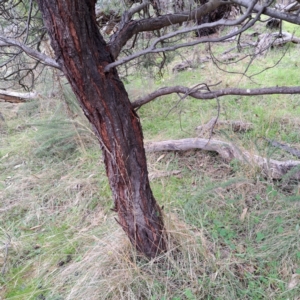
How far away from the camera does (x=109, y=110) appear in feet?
3.98

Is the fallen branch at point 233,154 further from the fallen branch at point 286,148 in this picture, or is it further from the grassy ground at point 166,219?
the fallen branch at point 286,148

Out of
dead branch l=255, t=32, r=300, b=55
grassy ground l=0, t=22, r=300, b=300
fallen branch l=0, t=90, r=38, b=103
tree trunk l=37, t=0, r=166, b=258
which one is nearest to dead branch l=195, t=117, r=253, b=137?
grassy ground l=0, t=22, r=300, b=300

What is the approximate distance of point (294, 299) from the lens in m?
1.39

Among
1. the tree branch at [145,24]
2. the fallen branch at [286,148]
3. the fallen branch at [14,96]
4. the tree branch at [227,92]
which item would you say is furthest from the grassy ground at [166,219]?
the fallen branch at [14,96]

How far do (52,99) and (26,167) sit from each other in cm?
141

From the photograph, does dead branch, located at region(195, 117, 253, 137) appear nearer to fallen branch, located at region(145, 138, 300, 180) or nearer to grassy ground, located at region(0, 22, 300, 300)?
grassy ground, located at region(0, 22, 300, 300)

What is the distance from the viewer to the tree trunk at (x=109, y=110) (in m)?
1.04

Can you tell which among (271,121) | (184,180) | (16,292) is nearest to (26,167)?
(16,292)

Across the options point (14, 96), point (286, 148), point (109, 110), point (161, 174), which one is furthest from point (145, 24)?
point (14, 96)

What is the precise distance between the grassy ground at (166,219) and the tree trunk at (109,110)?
0.69 ft

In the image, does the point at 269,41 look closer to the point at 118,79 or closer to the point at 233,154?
the point at 233,154

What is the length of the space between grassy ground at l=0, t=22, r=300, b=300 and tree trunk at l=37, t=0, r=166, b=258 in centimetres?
21

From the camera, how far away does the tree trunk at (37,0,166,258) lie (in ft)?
3.43

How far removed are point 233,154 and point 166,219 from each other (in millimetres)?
1153
